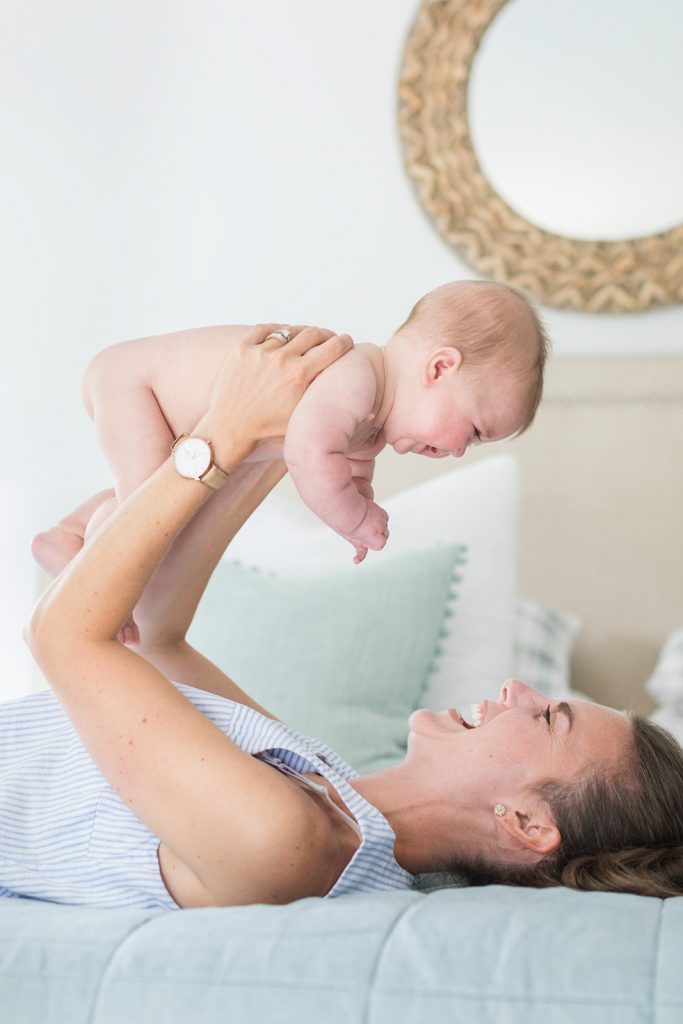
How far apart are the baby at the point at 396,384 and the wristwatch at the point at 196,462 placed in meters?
0.10

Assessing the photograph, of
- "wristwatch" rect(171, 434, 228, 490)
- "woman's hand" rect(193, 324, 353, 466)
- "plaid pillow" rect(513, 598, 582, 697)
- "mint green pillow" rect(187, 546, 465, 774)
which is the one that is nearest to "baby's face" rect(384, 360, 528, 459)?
"woman's hand" rect(193, 324, 353, 466)

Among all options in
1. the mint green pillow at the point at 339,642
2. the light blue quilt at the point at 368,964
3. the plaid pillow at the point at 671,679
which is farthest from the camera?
the plaid pillow at the point at 671,679

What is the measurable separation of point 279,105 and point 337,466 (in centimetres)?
223

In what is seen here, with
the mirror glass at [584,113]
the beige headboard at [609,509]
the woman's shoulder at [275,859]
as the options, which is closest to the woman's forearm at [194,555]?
the woman's shoulder at [275,859]

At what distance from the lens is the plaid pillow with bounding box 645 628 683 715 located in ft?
7.94

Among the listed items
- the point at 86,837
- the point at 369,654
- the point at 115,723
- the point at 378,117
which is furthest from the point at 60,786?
the point at 378,117

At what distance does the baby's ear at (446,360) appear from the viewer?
4.23 feet

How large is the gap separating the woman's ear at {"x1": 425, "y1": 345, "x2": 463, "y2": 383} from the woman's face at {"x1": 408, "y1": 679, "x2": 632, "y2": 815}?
0.41m

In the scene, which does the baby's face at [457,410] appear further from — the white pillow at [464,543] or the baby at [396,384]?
the white pillow at [464,543]

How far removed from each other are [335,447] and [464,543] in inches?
49.8

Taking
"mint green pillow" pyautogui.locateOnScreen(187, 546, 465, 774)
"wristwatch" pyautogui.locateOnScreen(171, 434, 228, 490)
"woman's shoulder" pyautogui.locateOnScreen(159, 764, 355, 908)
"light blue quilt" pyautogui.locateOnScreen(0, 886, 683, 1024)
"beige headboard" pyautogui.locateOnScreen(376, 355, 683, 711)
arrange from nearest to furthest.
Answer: "light blue quilt" pyautogui.locateOnScreen(0, 886, 683, 1024), "woman's shoulder" pyautogui.locateOnScreen(159, 764, 355, 908), "wristwatch" pyautogui.locateOnScreen(171, 434, 228, 490), "mint green pillow" pyautogui.locateOnScreen(187, 546, 465, 774), "beige headboard" pyautogui.locateOnScreen(376, 355, 683, 711)

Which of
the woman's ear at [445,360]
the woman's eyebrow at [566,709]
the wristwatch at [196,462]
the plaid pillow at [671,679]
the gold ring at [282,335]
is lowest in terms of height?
the plaid pillow at [671,679]

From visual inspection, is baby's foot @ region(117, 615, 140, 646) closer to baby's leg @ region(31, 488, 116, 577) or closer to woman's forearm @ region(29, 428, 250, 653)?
baby's leg @ region(31, 488, 116, 577)

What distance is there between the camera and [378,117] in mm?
3072
